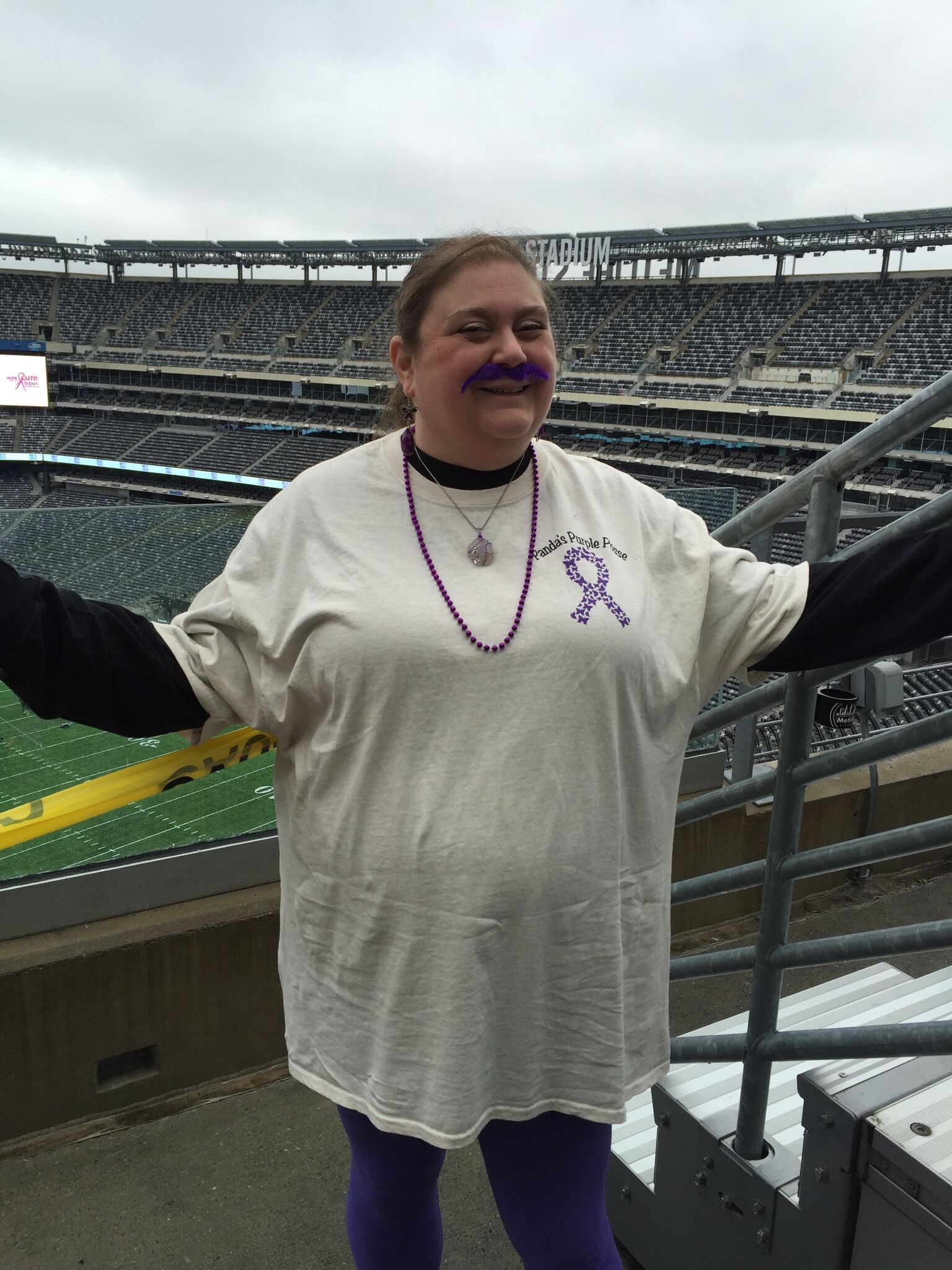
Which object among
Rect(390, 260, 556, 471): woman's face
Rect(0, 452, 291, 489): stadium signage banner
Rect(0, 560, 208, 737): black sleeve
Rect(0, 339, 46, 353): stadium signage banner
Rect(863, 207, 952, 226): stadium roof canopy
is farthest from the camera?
Rect(0, 339, 46, 353): stadium signage banner

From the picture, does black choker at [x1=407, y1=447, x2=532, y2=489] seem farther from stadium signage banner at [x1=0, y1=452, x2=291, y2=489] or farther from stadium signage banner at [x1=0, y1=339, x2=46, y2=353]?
stadium signage banner at [x1=0, y1=339, x2=46, y2=353]

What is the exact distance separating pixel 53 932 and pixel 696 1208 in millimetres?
1773

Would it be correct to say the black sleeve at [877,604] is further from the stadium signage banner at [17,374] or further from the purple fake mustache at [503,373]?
the stadium signage banner at [17,374]

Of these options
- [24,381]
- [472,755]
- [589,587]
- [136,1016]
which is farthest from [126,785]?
[24,381]

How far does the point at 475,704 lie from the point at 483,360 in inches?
14.3

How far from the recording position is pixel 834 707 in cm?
134

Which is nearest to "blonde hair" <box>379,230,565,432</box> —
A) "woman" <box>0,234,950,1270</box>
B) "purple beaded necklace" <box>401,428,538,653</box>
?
"woman" <box>0,234,950,1270</box>

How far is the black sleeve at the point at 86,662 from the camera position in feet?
3.00

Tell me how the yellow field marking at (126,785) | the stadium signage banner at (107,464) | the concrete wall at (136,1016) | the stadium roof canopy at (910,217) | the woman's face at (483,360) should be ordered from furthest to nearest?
the stadium signage banner at (107,464) < the stadium roof canopy at (910,217) < the concrete wall at (136,1016) < the yellow field marking at (126,785) < the woman's face at (483,360)

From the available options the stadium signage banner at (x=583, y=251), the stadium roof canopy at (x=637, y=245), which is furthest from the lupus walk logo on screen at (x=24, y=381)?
the stadium signage banner at (x=583, y=251)

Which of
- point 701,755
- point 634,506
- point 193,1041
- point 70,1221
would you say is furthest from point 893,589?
point 701,755

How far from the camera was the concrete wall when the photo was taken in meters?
2.39

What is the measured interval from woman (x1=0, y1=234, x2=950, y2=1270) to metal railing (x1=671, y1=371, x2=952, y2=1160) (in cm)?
17

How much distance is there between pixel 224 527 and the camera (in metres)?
2.94
